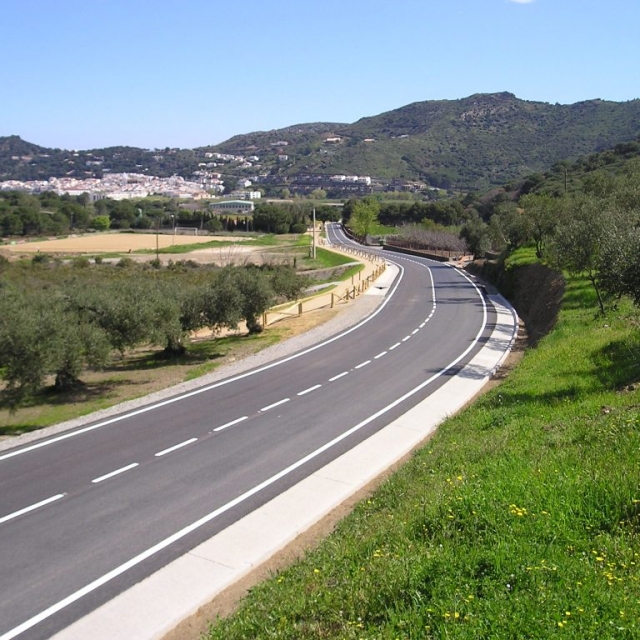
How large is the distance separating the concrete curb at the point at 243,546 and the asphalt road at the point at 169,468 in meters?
0.34

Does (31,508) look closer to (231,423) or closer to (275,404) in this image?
(231,423)

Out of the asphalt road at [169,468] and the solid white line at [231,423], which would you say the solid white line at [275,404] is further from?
the solid white line at [231,423]

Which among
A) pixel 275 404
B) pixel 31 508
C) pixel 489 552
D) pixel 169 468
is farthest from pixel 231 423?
pixel 489 552

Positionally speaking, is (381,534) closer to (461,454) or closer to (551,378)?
(461,454)

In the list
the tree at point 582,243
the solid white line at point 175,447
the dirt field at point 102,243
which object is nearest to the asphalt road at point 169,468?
the solid white line at point 175,447

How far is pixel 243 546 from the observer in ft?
33.9

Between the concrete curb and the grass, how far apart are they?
111cm

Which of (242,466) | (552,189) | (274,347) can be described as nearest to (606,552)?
Answer: (242,466)

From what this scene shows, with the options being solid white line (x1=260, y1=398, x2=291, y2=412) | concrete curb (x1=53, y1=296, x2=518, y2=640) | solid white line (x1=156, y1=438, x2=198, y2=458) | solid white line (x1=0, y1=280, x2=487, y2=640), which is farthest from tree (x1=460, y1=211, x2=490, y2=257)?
solid white line (x1=156, y1=438, x2=198, y2=458)

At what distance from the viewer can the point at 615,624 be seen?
5.57 metres

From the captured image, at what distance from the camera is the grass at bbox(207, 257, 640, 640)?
5.98 metres

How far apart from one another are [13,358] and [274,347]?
1115 centimetres

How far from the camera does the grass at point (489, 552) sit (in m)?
5.98

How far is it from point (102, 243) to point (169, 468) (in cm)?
10634
